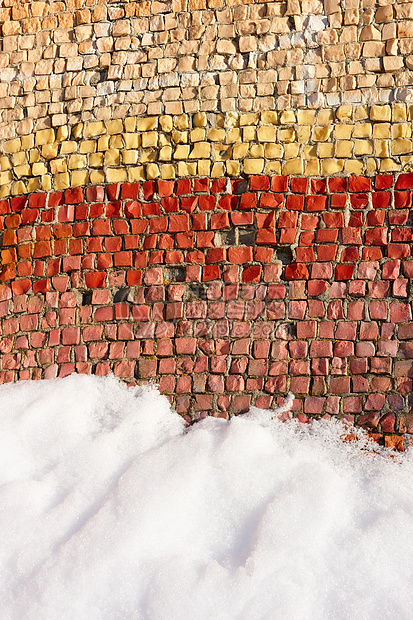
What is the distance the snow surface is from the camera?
2066 millimetres

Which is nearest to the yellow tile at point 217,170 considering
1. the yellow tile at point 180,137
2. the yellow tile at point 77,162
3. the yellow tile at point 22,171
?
the yellow tile at point 180,137

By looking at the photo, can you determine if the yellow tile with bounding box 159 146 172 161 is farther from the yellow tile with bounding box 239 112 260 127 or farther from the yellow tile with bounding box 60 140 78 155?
the yellow tile with bounding box 60 140 78 155

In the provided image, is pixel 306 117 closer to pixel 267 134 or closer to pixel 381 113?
pixel 267 134

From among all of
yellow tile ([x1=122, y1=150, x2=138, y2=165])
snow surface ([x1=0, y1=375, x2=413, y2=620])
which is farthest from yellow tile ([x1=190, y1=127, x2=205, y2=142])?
snow surface ([x1=0, y1=375, x2=413, y2=620])

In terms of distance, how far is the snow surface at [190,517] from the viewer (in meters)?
2.07

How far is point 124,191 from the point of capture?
3.17 metres

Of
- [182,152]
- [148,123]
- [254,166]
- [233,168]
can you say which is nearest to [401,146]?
[254,166]

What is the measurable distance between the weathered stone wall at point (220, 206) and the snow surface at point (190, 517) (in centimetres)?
26

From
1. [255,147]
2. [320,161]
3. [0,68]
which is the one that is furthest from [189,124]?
[0,68]

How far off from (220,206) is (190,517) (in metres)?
1.57

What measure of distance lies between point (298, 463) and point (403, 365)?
72cm

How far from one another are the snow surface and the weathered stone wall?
26cm

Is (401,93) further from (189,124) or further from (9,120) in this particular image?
(9,120)

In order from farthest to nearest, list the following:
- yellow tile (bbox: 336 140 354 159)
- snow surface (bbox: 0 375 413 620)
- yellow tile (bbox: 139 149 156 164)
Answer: yellow tile (bbox: 139 149 156 164) < yellow tile (bbox: 336 140 354 159) < snow surface (bbox: 0 375 413 620)
